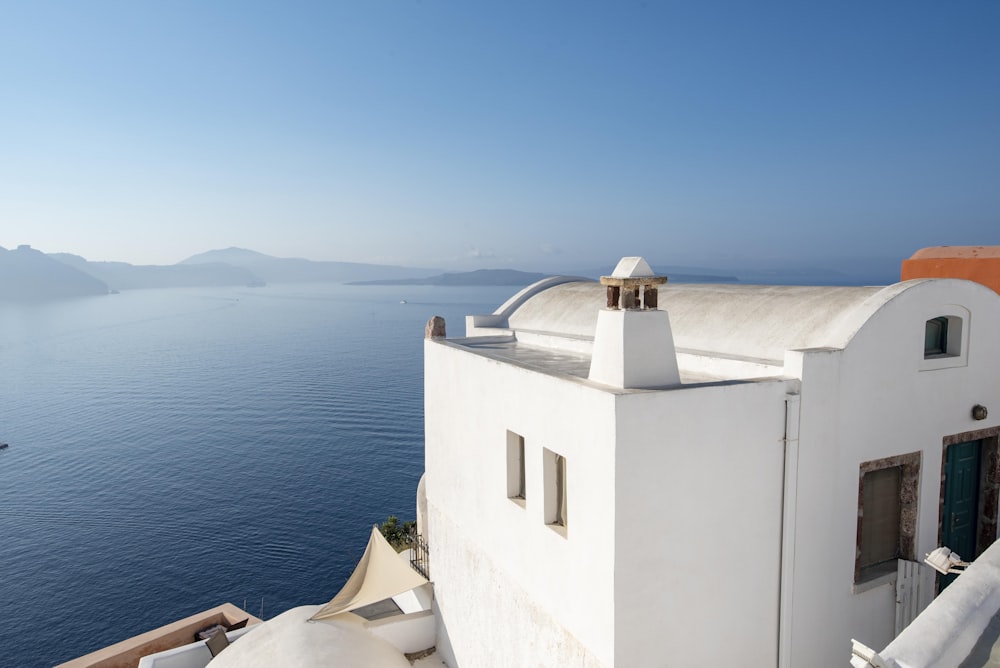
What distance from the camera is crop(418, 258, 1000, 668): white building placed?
7469 millimetres

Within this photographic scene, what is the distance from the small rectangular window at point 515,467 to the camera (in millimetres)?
10039

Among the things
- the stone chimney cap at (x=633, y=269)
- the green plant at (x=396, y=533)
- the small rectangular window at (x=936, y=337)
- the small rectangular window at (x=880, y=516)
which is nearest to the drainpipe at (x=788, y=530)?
the small rectangular window at (x=880, y=516)

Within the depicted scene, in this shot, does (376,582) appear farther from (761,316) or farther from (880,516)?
(880,516)

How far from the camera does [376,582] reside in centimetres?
1491

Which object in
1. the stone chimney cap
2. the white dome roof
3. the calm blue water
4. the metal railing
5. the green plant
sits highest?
the stone chimney cap

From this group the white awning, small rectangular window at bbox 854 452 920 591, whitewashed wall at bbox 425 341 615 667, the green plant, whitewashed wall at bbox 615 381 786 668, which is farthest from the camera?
the green plant

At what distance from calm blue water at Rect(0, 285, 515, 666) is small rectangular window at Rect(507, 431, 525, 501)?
92.7 ft

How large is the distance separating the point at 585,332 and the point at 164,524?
132ft

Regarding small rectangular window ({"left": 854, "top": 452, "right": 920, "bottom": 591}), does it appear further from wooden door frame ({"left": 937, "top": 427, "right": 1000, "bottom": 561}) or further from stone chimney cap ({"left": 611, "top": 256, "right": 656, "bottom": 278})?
stone chimney cap ({"left": 611, "top": 256, "right": 656, "bottom": 278})

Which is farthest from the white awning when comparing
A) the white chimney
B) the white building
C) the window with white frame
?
the white chimney

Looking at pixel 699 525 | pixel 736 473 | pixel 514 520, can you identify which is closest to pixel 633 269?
pixel 736 473

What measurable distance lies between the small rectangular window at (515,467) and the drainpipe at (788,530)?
3.92m

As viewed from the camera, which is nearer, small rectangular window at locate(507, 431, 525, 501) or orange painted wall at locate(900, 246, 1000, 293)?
small rectangular window at locate(507, 431, 525, 501)

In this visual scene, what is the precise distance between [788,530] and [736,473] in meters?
1.21
